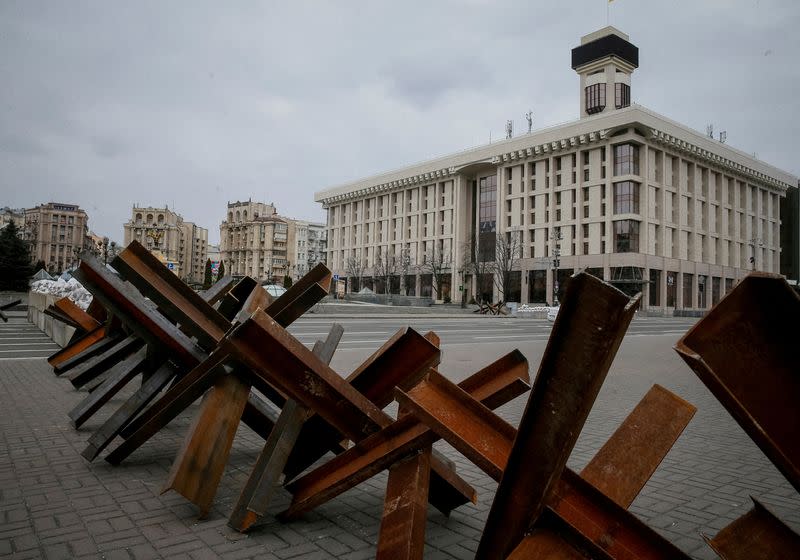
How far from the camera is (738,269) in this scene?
80.6 meters

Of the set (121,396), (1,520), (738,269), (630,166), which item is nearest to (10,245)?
(121,396)

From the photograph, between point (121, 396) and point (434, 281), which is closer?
point (121, 396)

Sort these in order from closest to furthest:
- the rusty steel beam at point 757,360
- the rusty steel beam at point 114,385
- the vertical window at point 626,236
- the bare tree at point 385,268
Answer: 1. the rusty steel beam at point 757,360
2. the rusty steel beam at point 114,385
3. the vertical window at point 626,236
4. the bare tree at point 385,268

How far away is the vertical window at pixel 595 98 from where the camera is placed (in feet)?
274

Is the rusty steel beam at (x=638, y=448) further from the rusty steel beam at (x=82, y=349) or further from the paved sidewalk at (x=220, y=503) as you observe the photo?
the rusty steel beam at (x=82, y=349)

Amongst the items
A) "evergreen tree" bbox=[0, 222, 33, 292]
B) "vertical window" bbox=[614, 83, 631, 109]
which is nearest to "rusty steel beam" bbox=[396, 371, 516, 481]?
"evergreen tree" bbox=[0, 222, 33, 292]

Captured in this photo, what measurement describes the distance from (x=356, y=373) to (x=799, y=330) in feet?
7.34

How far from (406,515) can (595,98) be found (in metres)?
92.4

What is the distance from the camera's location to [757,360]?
1.51 m

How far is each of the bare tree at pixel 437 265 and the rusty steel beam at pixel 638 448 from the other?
83589 millimetres

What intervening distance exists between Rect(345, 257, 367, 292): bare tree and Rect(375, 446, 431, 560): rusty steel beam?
331 feet

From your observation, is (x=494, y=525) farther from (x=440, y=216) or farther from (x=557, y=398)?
(x=440, y=216)

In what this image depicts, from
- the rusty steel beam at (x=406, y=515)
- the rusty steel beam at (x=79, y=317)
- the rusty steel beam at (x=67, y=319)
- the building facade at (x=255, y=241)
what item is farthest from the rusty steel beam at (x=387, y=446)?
the building facade at (x=255, y=241)

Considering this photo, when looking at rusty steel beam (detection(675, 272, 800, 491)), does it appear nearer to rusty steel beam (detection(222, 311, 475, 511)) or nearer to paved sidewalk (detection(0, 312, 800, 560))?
rusty steel beam (detection(222, 311, 475, 511))
